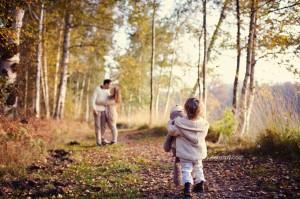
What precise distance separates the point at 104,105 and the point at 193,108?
313 inches

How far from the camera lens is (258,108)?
1065cm

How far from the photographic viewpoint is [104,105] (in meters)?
14.1

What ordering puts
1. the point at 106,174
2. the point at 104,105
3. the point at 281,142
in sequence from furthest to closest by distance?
the point at 104,105 < the point at 281,142 < the point at 106,174

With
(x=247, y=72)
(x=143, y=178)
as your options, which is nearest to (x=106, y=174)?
(x=143, y=178)

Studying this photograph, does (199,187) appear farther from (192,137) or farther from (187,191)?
(192,137)

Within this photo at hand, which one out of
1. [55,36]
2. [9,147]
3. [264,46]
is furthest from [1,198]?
[55,36]

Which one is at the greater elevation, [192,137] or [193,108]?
[193,108]

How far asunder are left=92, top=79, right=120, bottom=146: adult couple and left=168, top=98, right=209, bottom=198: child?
24.6 ft

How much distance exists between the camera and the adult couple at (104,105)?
13.9m

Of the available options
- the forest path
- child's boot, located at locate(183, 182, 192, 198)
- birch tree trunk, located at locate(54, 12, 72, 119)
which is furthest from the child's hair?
birch tree trunk, located at locate(54, 12, 72, 119)

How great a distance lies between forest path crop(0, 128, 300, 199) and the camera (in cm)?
674

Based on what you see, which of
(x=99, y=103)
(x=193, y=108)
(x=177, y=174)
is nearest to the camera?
(x=193, y=108)

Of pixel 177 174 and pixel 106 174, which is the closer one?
pixel 177 174

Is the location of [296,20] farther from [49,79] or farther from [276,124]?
[49,79]
